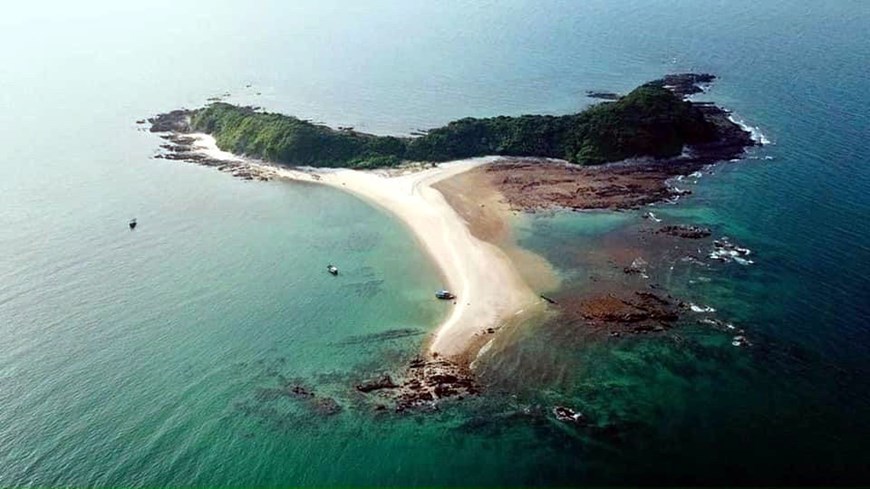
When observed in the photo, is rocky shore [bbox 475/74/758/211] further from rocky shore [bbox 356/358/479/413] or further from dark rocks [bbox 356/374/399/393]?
dark rocks [bbox 356/374/399/393]

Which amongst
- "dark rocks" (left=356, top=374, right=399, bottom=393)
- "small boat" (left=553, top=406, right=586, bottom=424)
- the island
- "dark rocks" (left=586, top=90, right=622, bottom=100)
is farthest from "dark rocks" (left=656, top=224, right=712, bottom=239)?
"dark rocks" (left=586, top=90, right=622, bottom=100)

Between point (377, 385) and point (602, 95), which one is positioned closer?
point (377, 385)

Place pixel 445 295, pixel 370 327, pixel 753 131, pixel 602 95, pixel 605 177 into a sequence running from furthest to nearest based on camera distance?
1. pixel 602 95
2. pixel 753 131
3. pixel 605 177
4. pixel 445 295
5. pixel 370 327

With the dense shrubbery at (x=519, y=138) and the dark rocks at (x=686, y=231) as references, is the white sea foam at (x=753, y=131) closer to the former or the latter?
the dense shrubbery at (x=519, y=138)

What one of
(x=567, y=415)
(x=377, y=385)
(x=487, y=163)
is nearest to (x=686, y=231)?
(x=487, y=163)

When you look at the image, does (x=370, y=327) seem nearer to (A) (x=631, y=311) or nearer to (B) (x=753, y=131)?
(A) (x=631, y=311)

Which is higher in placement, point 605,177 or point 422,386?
point 605,177

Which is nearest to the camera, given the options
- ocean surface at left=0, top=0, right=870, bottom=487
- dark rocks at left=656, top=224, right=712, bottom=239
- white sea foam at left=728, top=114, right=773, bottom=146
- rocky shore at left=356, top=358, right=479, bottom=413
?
ocean surface at left=0, top=0, right=870, bottom=487

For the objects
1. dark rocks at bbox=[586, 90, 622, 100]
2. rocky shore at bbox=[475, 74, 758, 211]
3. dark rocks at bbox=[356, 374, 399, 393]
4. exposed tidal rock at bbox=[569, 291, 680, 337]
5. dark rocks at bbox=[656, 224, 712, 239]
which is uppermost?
dark rocks at bbox=[586, 90, 622, 100]
